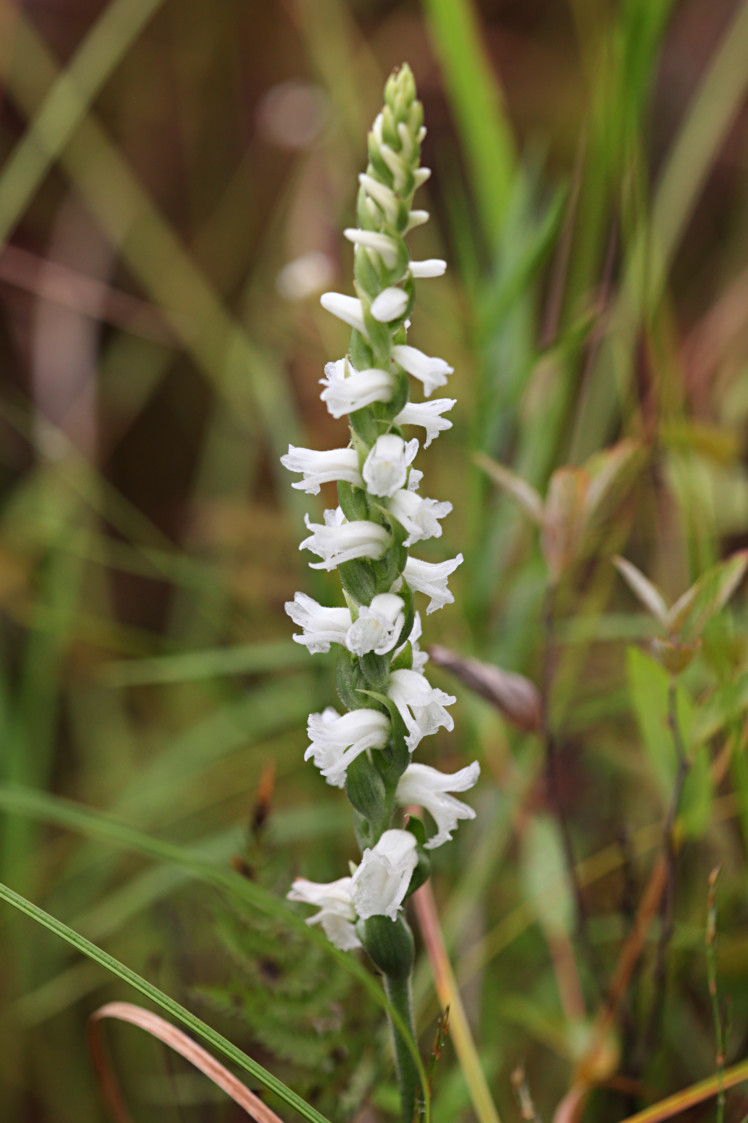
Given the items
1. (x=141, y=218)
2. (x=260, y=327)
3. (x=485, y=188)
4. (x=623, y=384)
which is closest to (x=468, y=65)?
(x=485, y=188)

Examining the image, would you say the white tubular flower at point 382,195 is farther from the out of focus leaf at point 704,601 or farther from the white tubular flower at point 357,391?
the out of focus leaf at point 704,601

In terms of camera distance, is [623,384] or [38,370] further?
[38,370]

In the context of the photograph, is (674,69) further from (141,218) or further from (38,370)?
(38,370)

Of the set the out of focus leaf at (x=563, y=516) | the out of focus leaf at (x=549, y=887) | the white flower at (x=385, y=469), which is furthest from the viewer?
the out of focus leaf at (x=549, y=887)

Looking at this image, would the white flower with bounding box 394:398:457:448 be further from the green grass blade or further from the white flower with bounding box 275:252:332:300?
the white flower with bounding box 275:252:332:300

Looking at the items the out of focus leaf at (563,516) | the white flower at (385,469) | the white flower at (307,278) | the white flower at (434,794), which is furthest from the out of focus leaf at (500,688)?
the white flower at (307,278)

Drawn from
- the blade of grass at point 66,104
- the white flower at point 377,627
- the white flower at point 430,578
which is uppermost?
the blade of grass at point 66,104

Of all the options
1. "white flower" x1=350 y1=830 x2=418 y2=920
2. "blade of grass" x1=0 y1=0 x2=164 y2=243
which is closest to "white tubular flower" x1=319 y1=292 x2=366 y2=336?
"white flower" x1=350 y1=830 x2=418 y2=920
